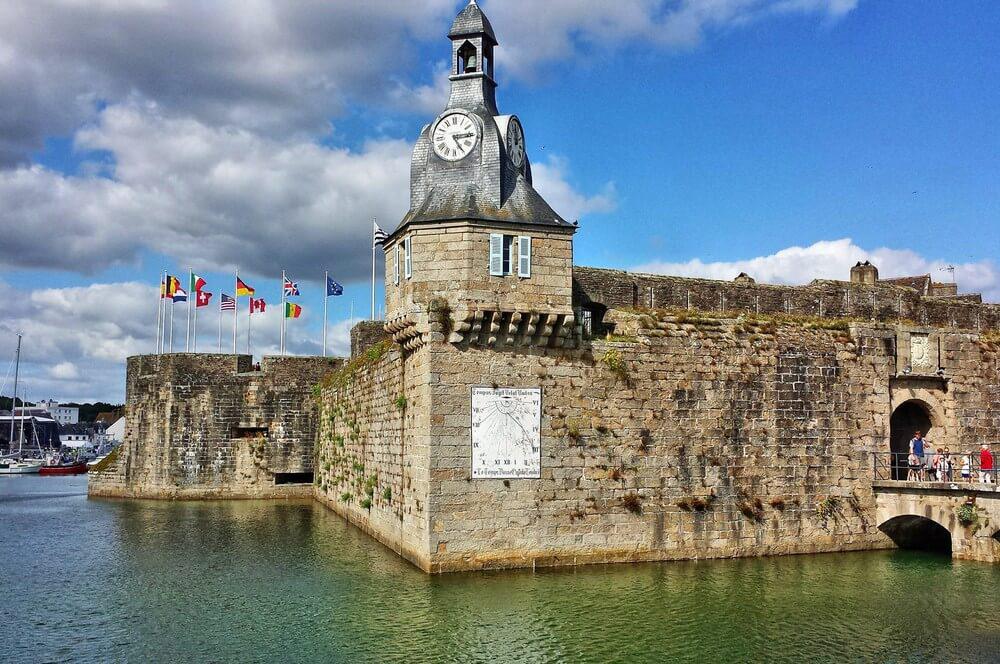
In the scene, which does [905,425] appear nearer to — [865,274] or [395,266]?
[865,274]

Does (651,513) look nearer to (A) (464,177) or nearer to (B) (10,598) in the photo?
(A) (464,177)

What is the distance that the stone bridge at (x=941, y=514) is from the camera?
2064cm

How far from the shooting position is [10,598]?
18172mm

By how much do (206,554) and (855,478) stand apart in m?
17.1

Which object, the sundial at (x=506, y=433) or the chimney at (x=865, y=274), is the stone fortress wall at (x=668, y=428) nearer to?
the sundial at (x=506, y=433)

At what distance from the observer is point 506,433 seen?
19625 mm

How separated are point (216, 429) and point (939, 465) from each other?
28891 mm

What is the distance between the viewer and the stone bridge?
20.6m

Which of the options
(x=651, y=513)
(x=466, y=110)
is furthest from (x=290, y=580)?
(x=466, y=110)

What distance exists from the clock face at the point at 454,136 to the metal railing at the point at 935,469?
13.2 metres

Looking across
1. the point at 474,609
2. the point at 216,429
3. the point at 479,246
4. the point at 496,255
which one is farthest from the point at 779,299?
the point at 216,429

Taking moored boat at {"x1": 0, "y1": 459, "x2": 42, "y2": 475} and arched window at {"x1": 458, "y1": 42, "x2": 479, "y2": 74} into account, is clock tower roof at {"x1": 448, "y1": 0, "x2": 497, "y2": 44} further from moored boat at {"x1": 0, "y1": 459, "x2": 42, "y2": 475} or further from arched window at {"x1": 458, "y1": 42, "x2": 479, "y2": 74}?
moored boat at {"x1": 0, "y1": 459, "x2": 42, "y2": 475}

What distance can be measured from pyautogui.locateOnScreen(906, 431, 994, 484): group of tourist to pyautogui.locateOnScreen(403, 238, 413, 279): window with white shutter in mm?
13514

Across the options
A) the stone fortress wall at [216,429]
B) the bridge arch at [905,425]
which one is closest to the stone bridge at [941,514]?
the bridge arch at [905,425]
